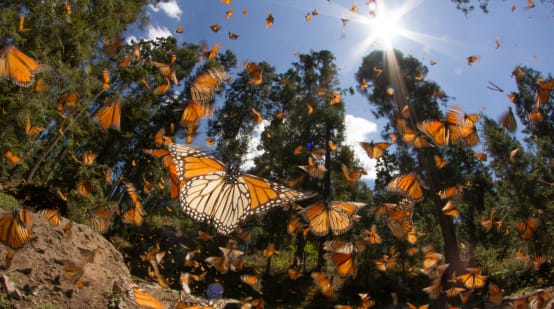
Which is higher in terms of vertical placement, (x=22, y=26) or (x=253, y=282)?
(x=22, y=26)

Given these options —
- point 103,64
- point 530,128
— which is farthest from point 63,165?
point 530,128

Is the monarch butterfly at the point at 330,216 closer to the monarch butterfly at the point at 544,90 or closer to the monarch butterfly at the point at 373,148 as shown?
the monarch butterfly at the point at 373,148

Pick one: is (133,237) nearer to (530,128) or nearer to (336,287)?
(336,287)

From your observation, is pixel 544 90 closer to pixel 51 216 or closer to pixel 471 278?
pixel 471 278

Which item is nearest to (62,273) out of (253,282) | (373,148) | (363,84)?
(373,148)

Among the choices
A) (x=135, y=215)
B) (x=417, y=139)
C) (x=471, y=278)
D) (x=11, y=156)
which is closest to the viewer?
(x=417, y=139)

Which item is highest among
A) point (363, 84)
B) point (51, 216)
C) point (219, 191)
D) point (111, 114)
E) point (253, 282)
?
point (363, 84)

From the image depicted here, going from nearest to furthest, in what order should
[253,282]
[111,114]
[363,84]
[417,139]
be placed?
[111,114] → [417,139] → [253,282] → [363,84]
